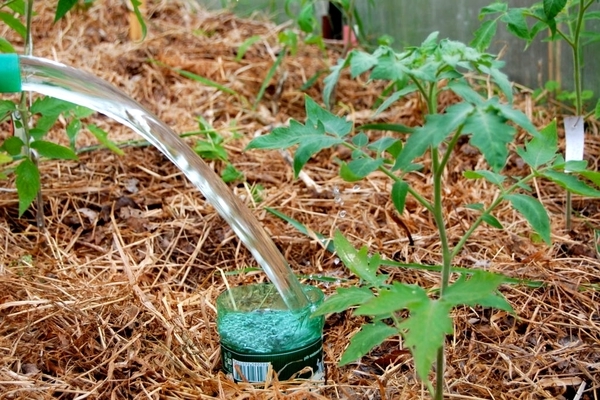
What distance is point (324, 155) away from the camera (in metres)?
2.17

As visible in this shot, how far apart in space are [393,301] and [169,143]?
0.67 meters

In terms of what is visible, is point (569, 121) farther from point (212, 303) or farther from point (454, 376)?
point (212, 303)

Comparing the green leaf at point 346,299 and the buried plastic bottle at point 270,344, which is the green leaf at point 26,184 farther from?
the green leaf at point 346,299

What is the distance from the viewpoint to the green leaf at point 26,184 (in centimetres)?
154

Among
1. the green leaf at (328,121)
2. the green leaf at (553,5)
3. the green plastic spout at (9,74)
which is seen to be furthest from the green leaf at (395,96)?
the green plastic spout at (9,74)

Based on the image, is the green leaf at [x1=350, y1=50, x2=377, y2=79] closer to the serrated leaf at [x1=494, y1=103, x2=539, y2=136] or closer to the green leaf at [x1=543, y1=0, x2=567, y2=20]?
the serrated leaf at [x1=494, y1=103, x2=539, y2=136]

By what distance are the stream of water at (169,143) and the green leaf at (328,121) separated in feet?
1.12

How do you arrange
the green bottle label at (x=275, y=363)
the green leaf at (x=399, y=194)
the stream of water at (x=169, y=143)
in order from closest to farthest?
the green leaf at (x=399, y=194) → the green bottle label at (x=275, y=363) → the stream of water at (x=169, y=143)

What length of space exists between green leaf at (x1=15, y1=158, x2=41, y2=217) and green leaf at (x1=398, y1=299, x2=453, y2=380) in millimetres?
990

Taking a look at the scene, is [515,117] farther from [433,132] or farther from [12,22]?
[12,22]

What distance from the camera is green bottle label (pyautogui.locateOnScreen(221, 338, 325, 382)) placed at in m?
1.18

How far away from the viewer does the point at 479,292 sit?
0.87 meters

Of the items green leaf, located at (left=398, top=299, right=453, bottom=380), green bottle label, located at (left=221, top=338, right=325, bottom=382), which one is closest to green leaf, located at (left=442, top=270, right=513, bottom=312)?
green leaf, located at (left=398, top=299, right=453, bottom=380)

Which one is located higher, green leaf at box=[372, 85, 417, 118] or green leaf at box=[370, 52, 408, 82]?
green leaf at box=[370, 52, 408, 82]
